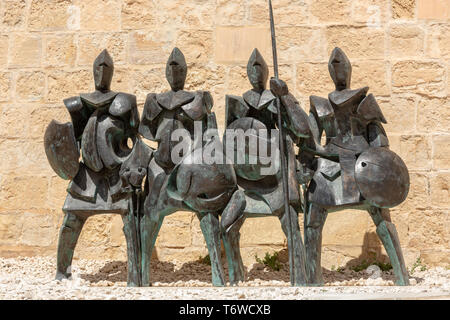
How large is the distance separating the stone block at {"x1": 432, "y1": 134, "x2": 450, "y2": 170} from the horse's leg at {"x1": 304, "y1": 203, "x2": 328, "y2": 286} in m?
1.31

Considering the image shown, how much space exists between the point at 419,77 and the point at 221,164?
1.95 meters

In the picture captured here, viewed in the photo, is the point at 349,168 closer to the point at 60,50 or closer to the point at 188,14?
the point at 188,14

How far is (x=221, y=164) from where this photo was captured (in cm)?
425

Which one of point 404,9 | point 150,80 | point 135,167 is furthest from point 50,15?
A: point 404,9

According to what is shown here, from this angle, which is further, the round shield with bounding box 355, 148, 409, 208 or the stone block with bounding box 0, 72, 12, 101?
the stone block with bounding box 0, 72, 12, 101

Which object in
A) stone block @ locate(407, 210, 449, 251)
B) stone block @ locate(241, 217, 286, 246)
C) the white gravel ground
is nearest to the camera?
the white gravel ground

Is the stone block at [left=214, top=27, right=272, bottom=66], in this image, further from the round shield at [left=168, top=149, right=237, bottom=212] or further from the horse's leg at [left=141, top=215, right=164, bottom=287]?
the horse's leg at [left=141, top=215, right=164, bottom=287]

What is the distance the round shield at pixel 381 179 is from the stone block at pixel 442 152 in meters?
1.12

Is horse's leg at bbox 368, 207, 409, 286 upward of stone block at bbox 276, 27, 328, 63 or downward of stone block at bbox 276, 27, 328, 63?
downward

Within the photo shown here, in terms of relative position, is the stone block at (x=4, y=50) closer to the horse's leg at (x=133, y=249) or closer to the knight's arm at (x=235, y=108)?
the horse's leg at (x=133, y=249)

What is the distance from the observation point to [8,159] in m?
5.58

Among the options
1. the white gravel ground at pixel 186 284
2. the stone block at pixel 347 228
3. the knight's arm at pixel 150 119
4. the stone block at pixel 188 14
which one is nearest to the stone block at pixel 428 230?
the white gravel ground at pixel 186 284

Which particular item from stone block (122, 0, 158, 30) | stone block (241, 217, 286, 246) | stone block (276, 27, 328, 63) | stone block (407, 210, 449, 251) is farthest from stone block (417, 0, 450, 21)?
stone block (122, 0, 158, 30)

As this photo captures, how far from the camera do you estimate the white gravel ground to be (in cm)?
346
